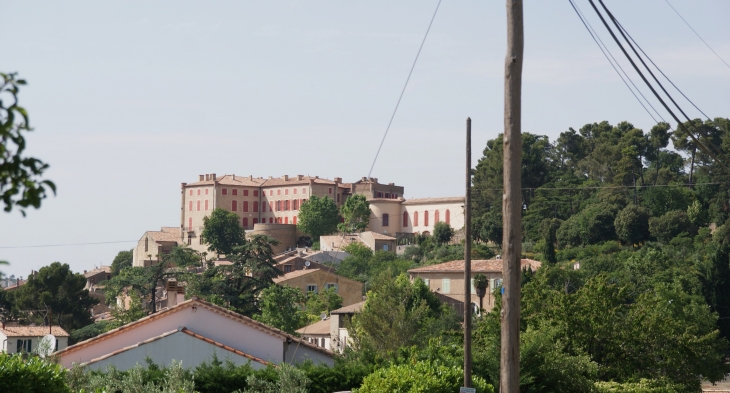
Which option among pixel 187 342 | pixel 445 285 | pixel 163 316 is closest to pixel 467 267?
pixel 187 342

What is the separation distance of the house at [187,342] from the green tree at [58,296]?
162ft

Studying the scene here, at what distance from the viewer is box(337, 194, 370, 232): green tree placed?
4392 inches

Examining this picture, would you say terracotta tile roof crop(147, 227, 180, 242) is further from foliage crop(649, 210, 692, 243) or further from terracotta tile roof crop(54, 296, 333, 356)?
terracotta tile roof crop(54, 296, 333, 356)

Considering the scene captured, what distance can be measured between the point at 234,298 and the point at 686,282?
27.8 meters

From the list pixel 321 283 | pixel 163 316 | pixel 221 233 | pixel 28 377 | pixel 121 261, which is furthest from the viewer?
pixel 121 261

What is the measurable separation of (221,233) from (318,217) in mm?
12461

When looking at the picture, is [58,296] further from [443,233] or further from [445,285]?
[443,233]

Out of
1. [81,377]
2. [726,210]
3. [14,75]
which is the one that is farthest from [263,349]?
[726,210]

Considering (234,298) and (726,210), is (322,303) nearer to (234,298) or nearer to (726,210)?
(234,298)

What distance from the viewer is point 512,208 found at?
29.1 feet

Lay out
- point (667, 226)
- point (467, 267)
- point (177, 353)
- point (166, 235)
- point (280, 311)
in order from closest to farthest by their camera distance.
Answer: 1. point (467, 267)
2. point (177, 353)
3. point (280, 311)
4. point (667, 226)
5. point (166, 235)

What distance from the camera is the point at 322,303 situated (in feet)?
230

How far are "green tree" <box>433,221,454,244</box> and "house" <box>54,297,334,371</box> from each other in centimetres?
7736

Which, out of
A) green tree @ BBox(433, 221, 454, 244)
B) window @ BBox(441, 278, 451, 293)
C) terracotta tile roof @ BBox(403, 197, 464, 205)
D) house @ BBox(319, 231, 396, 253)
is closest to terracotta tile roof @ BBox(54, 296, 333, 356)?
window @ BBox(441, 278, 451, 293)
